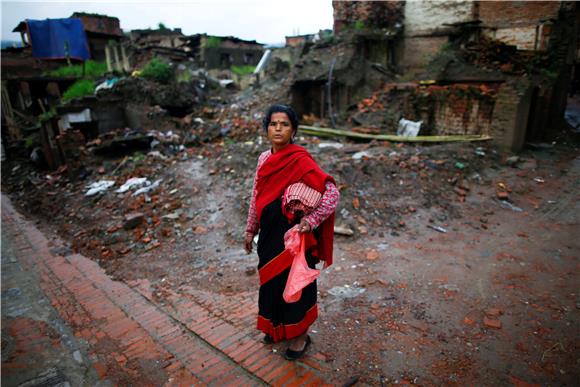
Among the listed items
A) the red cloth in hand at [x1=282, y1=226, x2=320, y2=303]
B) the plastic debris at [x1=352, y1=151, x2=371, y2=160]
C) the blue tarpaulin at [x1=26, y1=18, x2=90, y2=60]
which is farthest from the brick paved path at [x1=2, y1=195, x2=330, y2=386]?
the blue tarpaulin at [x1=26, y1=18, x2=90, y2=60]

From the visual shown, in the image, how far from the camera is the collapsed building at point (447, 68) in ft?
24.0

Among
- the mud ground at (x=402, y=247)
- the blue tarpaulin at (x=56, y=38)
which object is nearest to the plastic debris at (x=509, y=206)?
the mud ground at (x=402, y=247)

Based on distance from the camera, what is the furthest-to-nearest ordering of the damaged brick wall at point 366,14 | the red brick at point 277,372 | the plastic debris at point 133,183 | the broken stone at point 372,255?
the damaged brick wall at point 366,14
the plastic debris at point 133,183
the broken stone at point 372,255
the red brick at point 277,372

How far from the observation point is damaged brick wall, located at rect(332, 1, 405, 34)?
43.3 ft

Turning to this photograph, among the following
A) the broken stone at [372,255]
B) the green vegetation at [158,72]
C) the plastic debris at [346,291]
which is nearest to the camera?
the plastic debris at [346,291]

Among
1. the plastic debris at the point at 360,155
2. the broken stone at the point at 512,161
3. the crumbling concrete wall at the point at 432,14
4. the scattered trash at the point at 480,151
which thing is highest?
the crumbling concrete wall at the point at 432,14

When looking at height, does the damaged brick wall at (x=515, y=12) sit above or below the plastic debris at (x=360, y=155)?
above

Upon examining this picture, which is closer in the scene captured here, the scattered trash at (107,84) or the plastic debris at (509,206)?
the plastic debris at (509,206)

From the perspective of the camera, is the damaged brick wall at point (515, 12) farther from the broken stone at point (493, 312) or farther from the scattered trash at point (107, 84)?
the scattered trash at point (107, 84)

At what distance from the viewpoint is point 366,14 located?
1327 cm

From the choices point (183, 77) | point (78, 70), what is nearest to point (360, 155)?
point (183, 77)

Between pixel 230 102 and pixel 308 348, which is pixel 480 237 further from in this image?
pixel 230 102

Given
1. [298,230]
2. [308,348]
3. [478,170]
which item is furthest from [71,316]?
[478,170]

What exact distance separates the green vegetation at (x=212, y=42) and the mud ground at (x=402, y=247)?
611 inches
